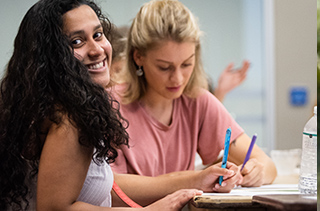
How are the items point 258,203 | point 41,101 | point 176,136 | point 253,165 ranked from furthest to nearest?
point 176,136, point 253,165, point 41,101, point 258,203

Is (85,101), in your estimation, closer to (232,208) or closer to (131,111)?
(232,208)

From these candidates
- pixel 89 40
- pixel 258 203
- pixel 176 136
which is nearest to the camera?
pixel 258 203

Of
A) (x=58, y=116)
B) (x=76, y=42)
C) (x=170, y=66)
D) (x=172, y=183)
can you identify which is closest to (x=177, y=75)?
Result: (x=170, y=66)

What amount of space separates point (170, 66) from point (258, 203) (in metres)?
0.74

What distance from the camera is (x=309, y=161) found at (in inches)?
44.5

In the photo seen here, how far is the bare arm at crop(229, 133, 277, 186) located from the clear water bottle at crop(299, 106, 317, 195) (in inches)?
10.5

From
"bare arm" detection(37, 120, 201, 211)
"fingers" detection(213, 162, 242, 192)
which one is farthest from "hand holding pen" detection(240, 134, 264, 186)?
"bare arm" detection(37, 120, 201, 211)

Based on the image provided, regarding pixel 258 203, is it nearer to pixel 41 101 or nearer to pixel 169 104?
pixel 41 101

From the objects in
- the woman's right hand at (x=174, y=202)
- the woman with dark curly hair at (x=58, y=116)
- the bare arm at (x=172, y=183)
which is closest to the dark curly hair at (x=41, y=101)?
the woman with dark curly hair at (x=58, y=116)

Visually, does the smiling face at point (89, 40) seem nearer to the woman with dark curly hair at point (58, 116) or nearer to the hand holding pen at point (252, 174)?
the woman with dark curly hair at point (58, 116)

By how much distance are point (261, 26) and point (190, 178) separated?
331 cm

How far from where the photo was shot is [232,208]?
0.96 m

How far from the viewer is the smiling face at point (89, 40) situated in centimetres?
109

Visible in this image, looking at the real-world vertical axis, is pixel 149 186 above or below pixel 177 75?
below
